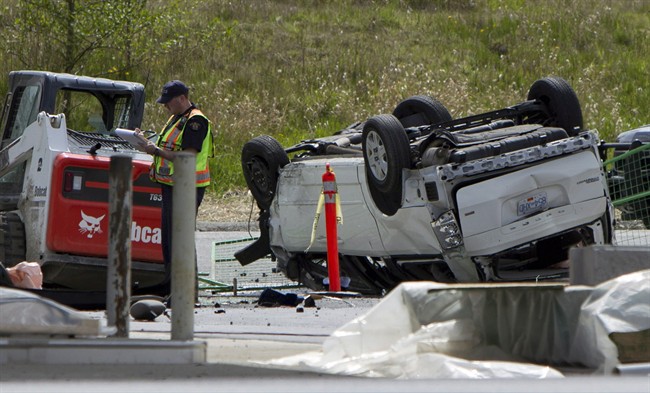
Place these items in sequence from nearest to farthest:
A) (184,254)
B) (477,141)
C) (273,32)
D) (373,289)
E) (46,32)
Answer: (184,254), (477,141), (373,289), (46,32), (273,32)

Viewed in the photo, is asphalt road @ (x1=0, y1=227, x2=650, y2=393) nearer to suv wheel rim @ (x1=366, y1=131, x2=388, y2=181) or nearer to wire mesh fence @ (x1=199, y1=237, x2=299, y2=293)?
suv wheel rim @ (x1=366, y1=131, x2=388, y2=181)

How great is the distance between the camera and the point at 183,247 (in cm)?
539

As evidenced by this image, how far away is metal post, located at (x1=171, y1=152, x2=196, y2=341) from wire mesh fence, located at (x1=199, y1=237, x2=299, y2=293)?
19.0 ft

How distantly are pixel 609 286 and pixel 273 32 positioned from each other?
2574 cm

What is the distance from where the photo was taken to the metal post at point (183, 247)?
5.40 meters

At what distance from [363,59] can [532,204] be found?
64.6ft

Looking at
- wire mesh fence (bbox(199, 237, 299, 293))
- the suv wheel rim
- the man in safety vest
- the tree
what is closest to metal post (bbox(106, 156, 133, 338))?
the man in safety vest

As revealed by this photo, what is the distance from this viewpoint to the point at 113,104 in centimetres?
1184

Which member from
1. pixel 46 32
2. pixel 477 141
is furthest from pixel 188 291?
pixel 46 32

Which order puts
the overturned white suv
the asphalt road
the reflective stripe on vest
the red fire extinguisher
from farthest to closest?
Result: 1. the red fire extinguisher
2. the reflective stripe on vest
3. the overturned white suv
4. the asphalt road

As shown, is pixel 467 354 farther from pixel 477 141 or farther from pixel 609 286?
pixel 477 141

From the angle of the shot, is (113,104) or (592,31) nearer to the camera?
(113,104)

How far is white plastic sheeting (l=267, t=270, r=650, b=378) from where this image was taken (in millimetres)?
5367

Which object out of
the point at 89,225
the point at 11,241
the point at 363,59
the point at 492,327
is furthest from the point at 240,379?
the point at 363,59
